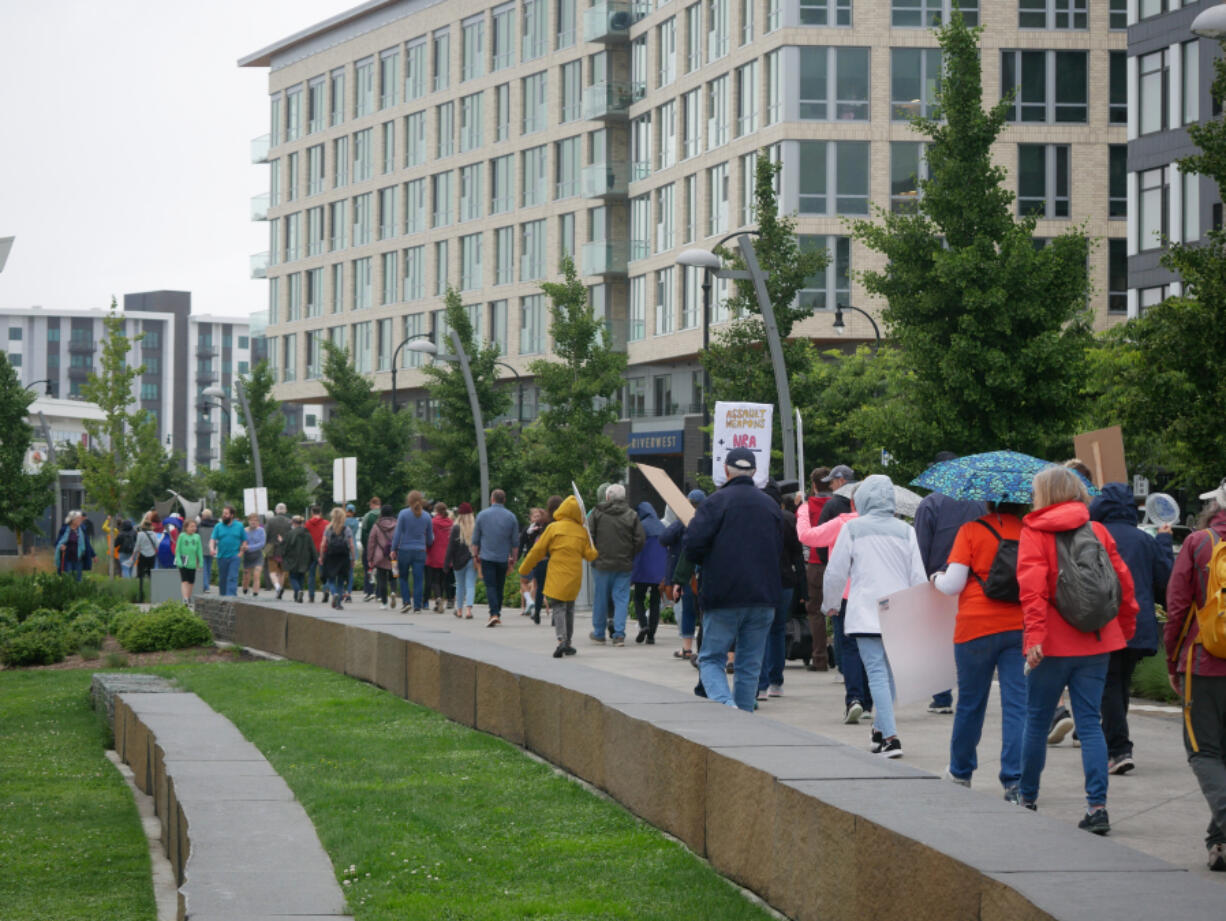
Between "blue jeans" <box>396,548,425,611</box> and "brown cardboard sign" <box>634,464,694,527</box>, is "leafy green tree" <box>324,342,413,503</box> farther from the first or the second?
"brown cardboard sign" <box>634,464,694,527</box>

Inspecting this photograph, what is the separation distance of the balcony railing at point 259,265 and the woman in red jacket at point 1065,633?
81.0 metres

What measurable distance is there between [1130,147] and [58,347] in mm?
137145

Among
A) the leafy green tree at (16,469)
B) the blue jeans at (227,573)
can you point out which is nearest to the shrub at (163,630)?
the blue jeans at (227,573)

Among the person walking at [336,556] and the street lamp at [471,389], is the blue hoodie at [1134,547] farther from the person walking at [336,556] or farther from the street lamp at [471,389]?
the street lamp at [471,389]

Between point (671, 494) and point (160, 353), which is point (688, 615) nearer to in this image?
A: point (671, 494)

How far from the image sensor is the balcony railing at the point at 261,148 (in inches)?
3428

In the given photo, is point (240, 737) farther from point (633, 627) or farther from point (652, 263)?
point (652, 263)

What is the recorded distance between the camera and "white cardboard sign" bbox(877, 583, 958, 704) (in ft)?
31.8

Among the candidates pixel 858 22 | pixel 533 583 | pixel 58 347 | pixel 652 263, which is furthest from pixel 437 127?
pixel 58 347

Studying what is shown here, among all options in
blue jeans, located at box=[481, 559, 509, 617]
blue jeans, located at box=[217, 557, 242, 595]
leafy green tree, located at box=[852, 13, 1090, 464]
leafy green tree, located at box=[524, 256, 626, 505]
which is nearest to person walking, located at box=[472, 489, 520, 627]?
blue jeans, located at box=[481, 559, 509, 617]

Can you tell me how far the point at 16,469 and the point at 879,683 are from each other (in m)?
45.0

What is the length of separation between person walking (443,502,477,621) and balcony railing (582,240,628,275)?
37089 millimetres

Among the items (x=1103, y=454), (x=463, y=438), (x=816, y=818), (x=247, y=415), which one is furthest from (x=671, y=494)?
(x=247, y=415)

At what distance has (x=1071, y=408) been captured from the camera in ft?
82.1
